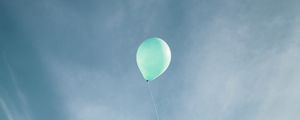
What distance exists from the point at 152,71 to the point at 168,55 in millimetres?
1004

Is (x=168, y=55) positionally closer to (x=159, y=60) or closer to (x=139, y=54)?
(x=159, y=60)

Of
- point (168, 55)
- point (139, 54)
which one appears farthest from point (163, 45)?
point (139, 54)

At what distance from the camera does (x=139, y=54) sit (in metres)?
8.80

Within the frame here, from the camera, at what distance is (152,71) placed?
8.30 metres

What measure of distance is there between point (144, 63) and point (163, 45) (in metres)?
1.09

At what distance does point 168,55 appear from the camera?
28.5 feet

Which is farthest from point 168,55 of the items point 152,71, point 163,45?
point 152,71

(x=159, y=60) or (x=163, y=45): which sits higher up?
(x=163, y=45)

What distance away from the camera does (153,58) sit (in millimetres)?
8344

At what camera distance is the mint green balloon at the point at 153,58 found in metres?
8.30

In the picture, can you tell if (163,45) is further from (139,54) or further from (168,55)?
(139,54)

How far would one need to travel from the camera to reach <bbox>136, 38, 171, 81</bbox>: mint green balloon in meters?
8.30

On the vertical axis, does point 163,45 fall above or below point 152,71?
above

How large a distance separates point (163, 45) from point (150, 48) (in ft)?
1.84
